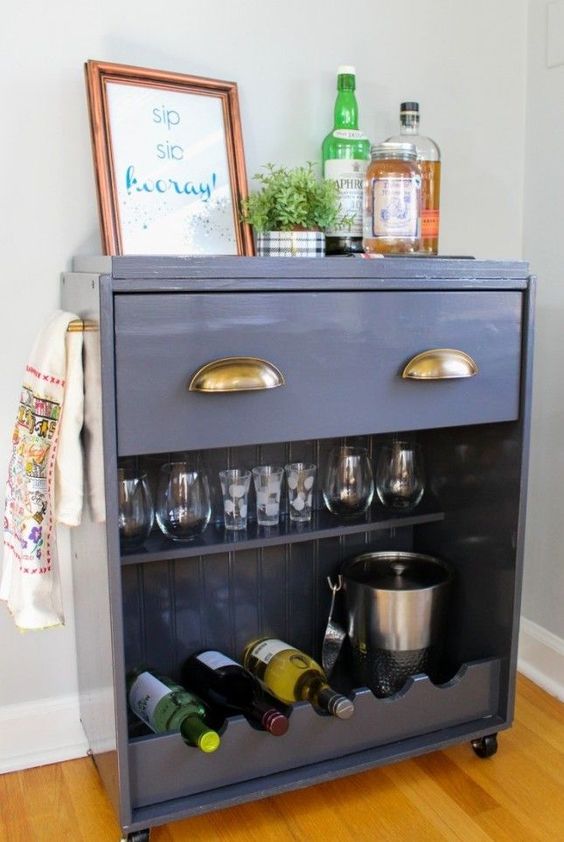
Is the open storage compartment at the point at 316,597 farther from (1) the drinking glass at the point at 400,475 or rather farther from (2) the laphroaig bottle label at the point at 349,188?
(2) the laphroaig bottle label at the point at 349,188

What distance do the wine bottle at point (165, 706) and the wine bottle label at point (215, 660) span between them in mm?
76

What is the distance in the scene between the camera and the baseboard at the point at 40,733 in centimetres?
154

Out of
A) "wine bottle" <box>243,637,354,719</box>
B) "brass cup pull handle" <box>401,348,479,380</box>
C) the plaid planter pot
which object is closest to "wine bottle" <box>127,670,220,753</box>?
"wine bottle" <box>243,637,354,719</box>

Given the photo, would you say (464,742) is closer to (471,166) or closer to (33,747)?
(33,747)

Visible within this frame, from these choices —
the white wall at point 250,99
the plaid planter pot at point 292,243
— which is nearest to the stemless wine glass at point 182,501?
the white wall at point 250,99

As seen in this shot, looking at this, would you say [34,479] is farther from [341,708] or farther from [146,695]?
[341,708]

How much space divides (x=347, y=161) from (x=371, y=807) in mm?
1114

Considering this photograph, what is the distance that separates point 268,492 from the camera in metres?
1.50

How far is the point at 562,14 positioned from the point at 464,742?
4.61ft

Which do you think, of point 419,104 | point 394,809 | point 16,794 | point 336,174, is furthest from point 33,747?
point 419,104

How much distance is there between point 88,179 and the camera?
148 cm

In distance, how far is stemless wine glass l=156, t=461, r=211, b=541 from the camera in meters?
1.41

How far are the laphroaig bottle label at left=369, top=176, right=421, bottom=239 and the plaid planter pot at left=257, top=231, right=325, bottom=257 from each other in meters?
0.11

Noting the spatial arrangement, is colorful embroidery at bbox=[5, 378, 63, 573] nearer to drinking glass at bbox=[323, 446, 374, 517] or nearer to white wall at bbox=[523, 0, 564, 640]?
drinking glass at bbox=[323, 446, 374, 517]
